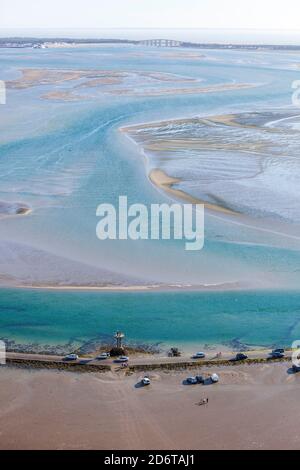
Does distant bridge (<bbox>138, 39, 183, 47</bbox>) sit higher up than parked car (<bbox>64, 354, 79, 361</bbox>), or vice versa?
distant bridge (<bbox>138, 39, 183, 47</bbox>)

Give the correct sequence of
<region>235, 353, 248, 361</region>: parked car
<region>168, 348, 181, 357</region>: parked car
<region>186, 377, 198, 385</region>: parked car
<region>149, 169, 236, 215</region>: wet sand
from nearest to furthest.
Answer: <region>186, 377, 198, 385</region>: parked car < <region>235, 353, 248, 361</region>: parked car < <region>168, 348, 181, 357</region>: parked car < <region>149, 169, 236, 215</region>: wet sand

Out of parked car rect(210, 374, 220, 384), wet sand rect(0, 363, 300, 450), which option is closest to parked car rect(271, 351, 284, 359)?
wet sand rect(0, 363, 300, 450)

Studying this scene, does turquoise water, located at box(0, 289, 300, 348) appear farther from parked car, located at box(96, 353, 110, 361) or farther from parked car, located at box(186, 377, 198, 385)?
parked car, located at box(186, 377, 198, 385)

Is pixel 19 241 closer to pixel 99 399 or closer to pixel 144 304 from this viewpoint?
pixel 144 304

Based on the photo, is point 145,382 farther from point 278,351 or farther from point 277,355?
point 278,351

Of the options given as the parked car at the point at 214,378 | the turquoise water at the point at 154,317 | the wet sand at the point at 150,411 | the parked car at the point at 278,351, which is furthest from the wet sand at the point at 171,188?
the parked car at the point at 214,378
